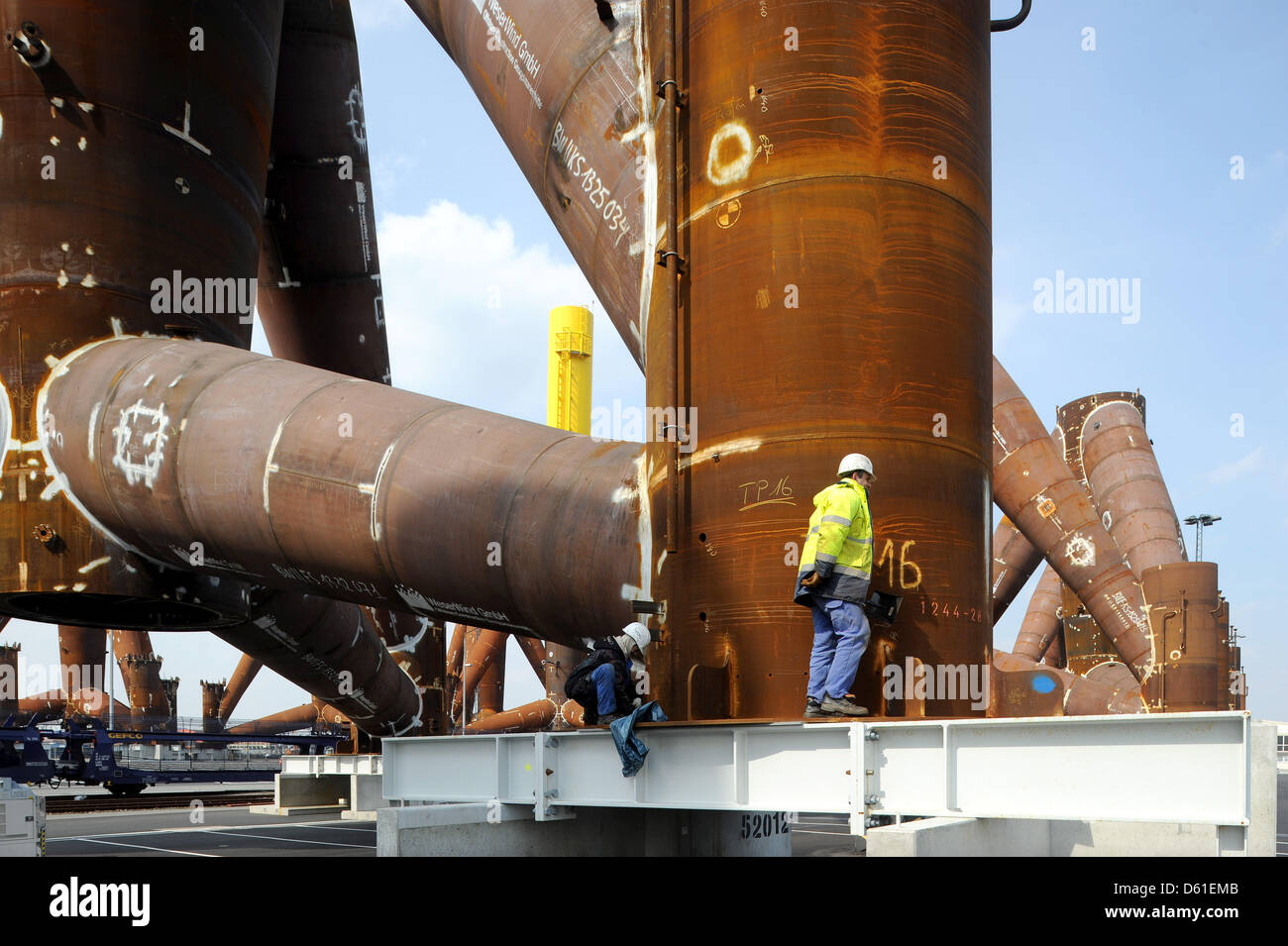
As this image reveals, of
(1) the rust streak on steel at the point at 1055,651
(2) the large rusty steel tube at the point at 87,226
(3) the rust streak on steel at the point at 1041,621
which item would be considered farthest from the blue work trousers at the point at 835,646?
(1) the rust streak on steel at the point at 1055,651

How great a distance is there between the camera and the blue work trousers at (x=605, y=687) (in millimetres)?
8906

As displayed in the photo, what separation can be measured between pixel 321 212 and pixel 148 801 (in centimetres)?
1487

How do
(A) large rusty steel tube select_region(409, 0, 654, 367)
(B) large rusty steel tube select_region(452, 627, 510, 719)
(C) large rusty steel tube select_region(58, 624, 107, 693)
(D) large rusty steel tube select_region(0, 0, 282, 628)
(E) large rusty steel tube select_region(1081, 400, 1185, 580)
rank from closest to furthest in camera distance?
(A) large rusty steel tube select_region(409, 0, 654, 367) → (D) large rusty steel tube select_region(0, 0, 282, 628) → (E) large rusty steel tube select_region(1081, 400, 1185, 580) → (C) large rusty steel tube select_region(58, 624, 107, 693) → (B) large rusty steel tube select_region(452, 627, 510, 719)

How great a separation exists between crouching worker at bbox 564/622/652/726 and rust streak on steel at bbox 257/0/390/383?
14.4 m

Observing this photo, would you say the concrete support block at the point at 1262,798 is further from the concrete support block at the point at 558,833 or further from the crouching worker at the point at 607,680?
the concrete support block at the point at 558,833

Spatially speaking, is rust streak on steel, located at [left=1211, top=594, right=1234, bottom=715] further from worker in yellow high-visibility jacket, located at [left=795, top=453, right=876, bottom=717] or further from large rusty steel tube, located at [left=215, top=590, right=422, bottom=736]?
worker in yellow high-visibility jacket, located at [left=795, top=453, right=876, bottom=717]

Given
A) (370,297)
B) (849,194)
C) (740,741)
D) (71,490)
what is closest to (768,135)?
(849,194)

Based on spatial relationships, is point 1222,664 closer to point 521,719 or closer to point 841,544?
point 841,544

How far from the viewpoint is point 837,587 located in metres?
8.10

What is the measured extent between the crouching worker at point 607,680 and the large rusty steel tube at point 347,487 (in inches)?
35.4

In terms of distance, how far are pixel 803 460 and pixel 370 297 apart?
49.7 feet

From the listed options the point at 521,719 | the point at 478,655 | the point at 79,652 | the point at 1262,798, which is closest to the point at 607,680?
the point at 1262,798

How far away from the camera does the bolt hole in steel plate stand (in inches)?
583

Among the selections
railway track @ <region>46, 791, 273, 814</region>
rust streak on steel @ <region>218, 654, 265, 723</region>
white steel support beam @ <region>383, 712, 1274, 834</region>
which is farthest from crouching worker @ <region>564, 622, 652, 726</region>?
rust streak on steel @ <region>218, 654, 265, 723</region>
